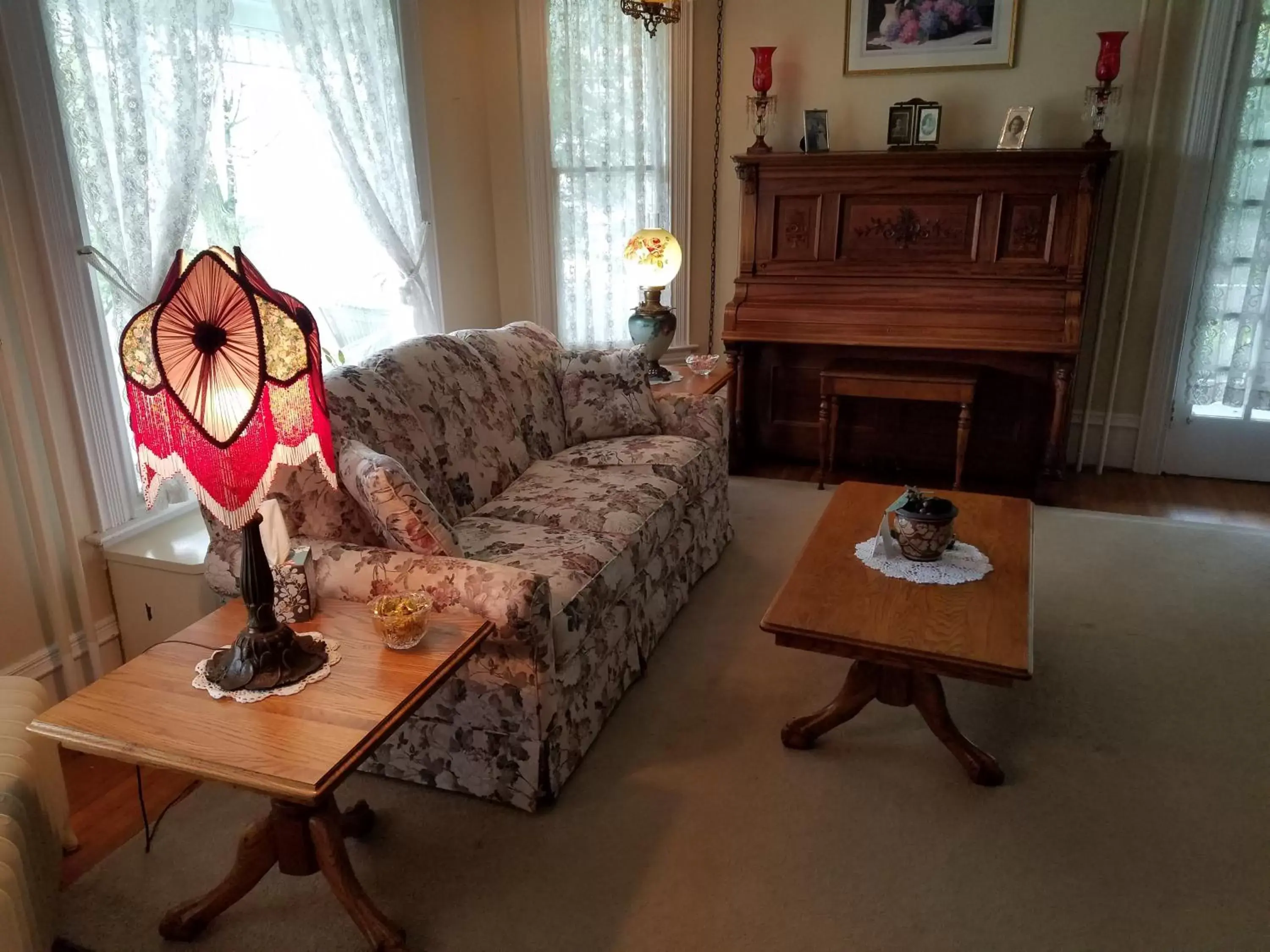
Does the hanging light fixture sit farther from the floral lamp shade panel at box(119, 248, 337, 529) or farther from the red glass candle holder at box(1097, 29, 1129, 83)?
the floral lamp shade panel at box(119, 248, 337, 529)

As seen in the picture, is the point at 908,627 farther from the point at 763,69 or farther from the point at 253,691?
the point at 763,69

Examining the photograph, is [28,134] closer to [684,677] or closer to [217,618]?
[217,618]

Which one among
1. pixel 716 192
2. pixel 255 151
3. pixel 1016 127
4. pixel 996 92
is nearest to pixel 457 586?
pixel 255 151

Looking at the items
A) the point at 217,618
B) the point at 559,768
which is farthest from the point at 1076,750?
the point at 217,618

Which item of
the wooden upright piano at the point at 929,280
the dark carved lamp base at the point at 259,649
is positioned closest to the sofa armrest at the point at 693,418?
the wooden upright piano at the point at 929,280

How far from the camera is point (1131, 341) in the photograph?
414cm

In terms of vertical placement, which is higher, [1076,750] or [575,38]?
[575,38]

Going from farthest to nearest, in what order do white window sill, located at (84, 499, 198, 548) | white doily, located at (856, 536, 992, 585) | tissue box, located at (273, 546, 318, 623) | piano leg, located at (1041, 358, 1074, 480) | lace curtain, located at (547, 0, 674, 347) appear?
lace curtain, located at (547, 0, 674, 347)
piano leg, located at (1041, 358, 1074, 480)
white window sill, located at (84, 499, 198, 548)
white doily, located at (856, 536, 992, 585)
tissue box, located at (273, 546, 318, 623)

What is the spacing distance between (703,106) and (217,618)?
3534 mm

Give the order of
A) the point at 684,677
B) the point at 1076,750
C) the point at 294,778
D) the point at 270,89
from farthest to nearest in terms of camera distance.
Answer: the point at 270,89, the point at 684,677, the point at 1076,750, the point at 294,778

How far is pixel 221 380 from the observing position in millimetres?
1374

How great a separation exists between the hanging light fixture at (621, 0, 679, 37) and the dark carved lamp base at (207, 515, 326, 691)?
2.35m

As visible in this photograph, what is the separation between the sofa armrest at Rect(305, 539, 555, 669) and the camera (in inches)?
72.4

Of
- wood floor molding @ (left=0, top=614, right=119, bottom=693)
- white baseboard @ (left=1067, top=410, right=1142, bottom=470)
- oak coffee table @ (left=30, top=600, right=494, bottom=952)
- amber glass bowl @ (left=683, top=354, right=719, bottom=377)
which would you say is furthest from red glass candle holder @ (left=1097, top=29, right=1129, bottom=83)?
wood floor molding @ (left=0, top=614, right=119, bottom=693)
